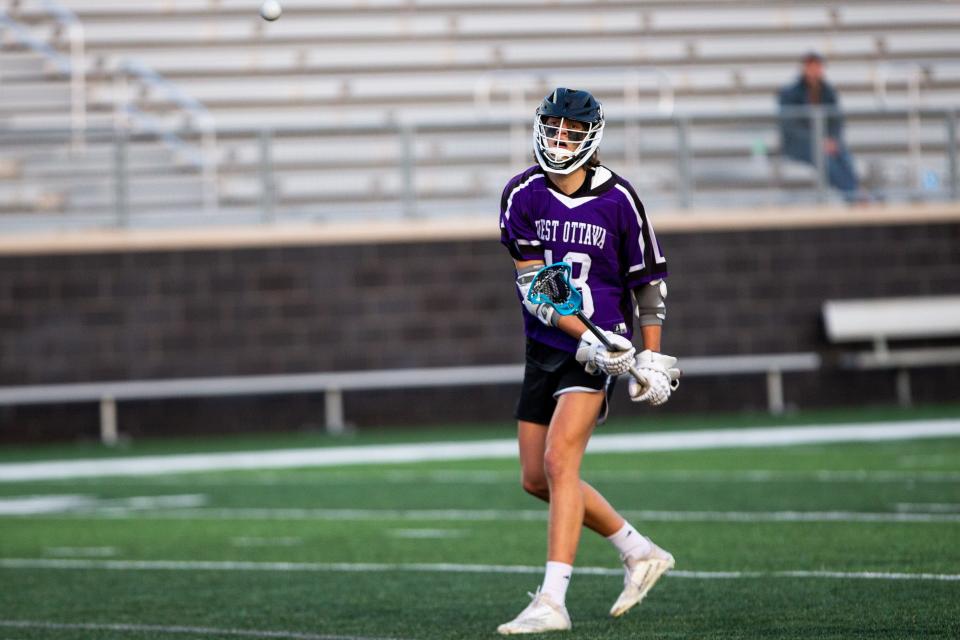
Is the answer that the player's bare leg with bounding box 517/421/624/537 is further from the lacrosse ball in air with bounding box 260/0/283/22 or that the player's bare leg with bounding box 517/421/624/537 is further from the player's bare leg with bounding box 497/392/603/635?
the lacrosse ball in air with bounding box 260/0/283/22

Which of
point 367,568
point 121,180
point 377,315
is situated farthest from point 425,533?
point 121,180

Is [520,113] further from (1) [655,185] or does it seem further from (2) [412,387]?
(2) [412,387]

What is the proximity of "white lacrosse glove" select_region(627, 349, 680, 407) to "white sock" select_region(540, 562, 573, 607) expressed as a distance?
0.66m

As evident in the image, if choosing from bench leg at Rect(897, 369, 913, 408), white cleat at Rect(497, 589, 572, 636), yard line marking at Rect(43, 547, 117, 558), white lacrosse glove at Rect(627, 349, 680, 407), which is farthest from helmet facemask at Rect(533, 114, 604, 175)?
bench leg at Rect(897, 369, 913, 408)

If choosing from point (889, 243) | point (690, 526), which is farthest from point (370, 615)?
point (889, 243)

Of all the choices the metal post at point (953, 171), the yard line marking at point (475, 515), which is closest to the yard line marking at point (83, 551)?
the yard line marking at point (475, 515)

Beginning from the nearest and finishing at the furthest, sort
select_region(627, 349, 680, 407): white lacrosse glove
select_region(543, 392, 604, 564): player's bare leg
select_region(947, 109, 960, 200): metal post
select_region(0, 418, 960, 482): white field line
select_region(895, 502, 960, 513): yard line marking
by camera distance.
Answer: select_region(627, 349, 680, 407): white lacrosse glove, select_region(543, 392, 604, 564): player's bare leg, select_region(895, 502, 960, 513): yard line marking, select_region(0, 418, 960, 482): white field line, select_region(947, 109, 960, 200): metal post

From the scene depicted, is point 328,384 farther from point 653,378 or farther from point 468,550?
point 653,378

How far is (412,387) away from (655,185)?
133 inches

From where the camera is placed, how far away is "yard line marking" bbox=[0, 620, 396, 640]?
5938 millimetres

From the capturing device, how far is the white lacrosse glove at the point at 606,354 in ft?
18.8

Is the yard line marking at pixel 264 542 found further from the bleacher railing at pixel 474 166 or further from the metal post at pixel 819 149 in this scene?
the metal post at pixel 819 149

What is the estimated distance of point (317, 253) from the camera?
17.1 m

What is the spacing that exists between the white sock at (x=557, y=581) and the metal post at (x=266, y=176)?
38.0ft
